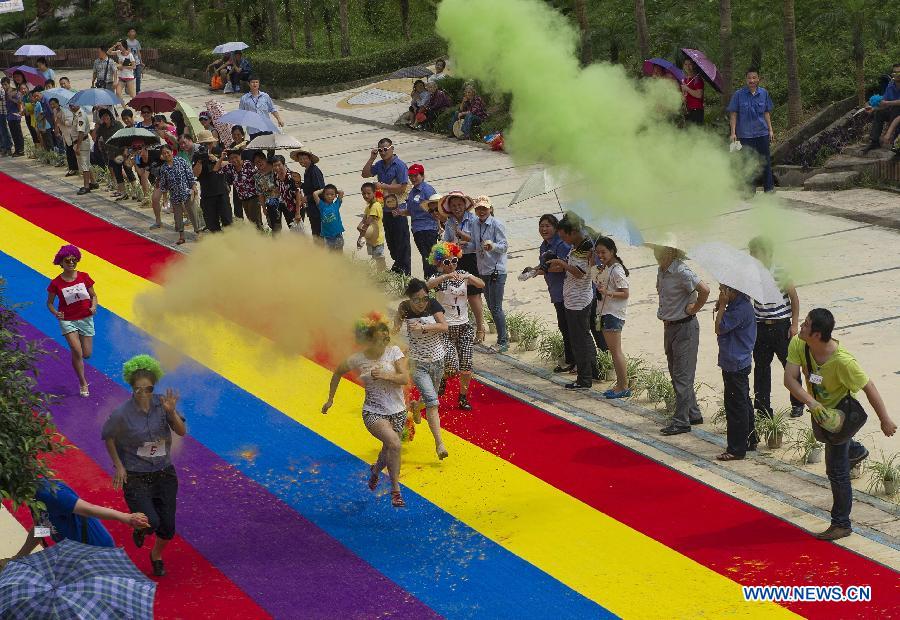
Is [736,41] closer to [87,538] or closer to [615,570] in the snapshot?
[615,570]

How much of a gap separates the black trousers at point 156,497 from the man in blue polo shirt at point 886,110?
13.2 m

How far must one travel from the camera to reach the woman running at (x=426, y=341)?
37.1 ft

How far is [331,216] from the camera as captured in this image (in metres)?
16.4

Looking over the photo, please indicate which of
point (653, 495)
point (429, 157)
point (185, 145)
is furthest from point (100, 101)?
point (653, 495)

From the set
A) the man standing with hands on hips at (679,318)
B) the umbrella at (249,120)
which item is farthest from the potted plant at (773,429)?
the umbrella at (249,120)

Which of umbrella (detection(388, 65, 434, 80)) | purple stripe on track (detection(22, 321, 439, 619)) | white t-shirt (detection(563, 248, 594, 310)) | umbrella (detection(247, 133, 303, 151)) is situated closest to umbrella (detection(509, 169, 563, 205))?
white t-shirt (detection(563, 248, 594, 310))

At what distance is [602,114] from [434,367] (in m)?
2.81

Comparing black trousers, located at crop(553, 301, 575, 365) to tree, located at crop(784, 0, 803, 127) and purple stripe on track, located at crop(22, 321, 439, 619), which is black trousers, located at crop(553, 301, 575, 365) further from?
tree, located at crop(784, 0, 803, 127)

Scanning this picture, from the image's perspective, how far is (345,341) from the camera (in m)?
14.2

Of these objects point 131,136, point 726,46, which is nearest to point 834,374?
point 726,46

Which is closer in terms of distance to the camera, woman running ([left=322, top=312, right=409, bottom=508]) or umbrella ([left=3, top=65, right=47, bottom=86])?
woman running ([left=322, top=312, right=409, bottom=508])

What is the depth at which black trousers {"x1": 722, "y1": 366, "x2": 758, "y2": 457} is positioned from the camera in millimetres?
10711

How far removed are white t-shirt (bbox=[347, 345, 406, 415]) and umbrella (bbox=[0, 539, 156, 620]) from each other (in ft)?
10.8

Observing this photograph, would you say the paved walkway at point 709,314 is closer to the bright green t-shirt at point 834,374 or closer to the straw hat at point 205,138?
the bright green t-shirt at point 834,374
